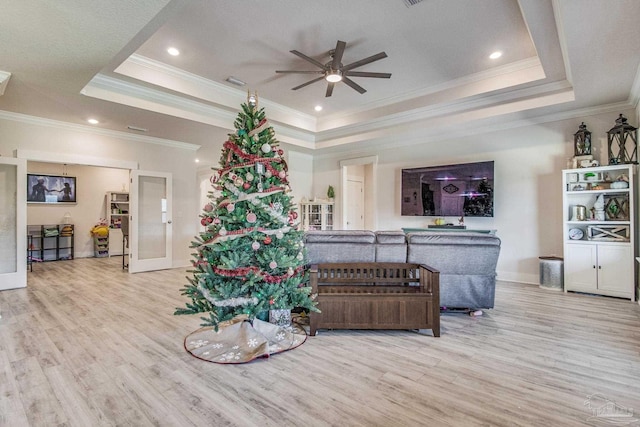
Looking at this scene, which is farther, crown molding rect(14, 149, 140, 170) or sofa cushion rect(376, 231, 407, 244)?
crown molding rect(14, 149, 140, 170)

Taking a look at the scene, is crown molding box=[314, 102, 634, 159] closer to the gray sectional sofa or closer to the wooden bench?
the gray sectional sofa

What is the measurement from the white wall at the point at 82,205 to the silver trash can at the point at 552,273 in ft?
32.0

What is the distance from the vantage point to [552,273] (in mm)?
4414

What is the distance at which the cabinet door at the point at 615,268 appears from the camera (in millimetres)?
3889

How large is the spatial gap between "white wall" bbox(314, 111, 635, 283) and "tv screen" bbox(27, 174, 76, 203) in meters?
8.69

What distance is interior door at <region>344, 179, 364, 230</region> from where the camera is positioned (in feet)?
24.2

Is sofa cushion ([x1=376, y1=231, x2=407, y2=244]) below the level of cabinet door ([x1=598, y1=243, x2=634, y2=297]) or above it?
above

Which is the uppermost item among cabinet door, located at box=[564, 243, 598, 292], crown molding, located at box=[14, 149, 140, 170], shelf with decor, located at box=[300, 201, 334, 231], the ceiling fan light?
the ceiling fan light

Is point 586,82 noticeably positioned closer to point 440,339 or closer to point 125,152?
point 440,339

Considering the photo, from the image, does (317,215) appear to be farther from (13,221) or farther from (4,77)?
(4,77)

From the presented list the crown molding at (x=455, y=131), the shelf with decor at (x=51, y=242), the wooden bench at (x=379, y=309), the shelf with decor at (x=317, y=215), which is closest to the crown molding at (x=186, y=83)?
the crown molding at (x=455, y=131)

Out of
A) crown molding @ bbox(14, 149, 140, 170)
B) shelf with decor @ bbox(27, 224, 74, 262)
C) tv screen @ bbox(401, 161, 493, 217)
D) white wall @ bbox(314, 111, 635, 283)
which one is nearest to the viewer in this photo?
white wall @ bbox(314, 111, 635, 283)

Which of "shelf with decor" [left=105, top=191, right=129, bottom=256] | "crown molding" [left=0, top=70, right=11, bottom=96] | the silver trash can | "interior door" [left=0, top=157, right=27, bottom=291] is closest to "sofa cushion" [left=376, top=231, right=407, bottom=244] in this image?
the silver trash can

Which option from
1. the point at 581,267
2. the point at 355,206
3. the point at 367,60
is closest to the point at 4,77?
the point at 367,60
